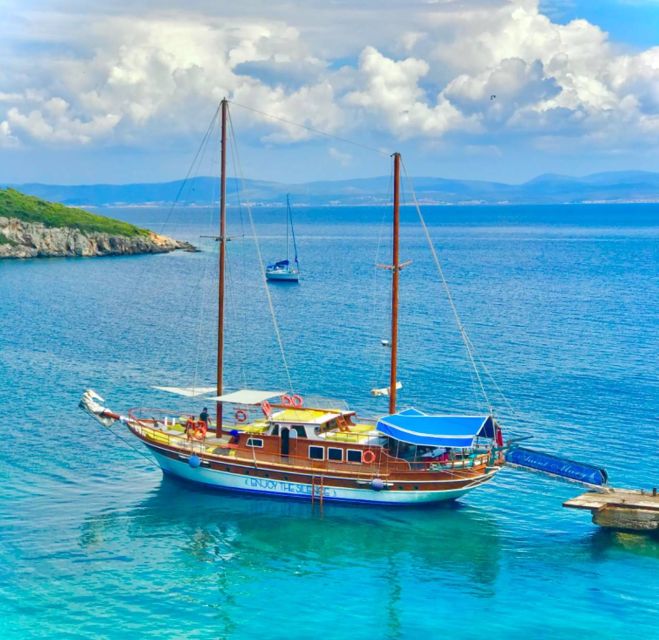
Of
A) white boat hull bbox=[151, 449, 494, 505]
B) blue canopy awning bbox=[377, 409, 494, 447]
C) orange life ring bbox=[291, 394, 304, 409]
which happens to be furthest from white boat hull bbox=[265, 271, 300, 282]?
blue canopy awning bbox=[377, 409, 494, 447]

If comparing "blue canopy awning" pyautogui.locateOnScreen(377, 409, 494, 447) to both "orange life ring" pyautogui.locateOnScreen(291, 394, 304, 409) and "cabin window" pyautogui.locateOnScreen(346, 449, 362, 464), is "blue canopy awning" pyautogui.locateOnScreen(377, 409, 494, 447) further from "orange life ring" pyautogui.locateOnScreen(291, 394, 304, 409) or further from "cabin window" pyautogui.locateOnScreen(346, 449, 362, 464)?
"orange life ring" pyautogui.locateOnScreen(291, 394, 304, 409)

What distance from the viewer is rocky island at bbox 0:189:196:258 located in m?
164

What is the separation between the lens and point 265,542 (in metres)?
39.6

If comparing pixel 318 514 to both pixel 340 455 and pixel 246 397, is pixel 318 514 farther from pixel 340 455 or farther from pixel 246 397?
pixel 246 397

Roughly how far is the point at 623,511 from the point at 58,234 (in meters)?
146

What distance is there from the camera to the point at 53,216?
176 meters

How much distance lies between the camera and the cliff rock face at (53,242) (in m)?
162

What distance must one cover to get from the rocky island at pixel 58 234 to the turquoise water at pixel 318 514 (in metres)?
73.7

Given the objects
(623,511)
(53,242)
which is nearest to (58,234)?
(53,242)

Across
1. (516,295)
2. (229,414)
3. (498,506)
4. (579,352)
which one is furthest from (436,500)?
(516,295)

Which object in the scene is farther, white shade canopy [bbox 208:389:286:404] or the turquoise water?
white shade canopy [bbox 208:389:286:404]

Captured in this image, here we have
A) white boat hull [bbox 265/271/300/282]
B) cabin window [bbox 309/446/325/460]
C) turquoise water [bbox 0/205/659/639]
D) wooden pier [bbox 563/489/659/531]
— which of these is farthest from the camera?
white boat hull [bbox 265/271/300/282]

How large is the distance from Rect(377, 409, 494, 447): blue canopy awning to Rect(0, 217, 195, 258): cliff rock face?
430 feet

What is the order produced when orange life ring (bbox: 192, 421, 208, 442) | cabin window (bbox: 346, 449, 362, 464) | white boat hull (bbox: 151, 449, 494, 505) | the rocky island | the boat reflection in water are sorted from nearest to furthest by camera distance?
1. the boat reflection in water
2. white boat hull (bbox: 151, 449, 494, 505)
3. cabin window (bbox: 346, 449, 362, 464)
4. orange life ring (bbox: 192, 421, 208, 442)
5. the rocky island
